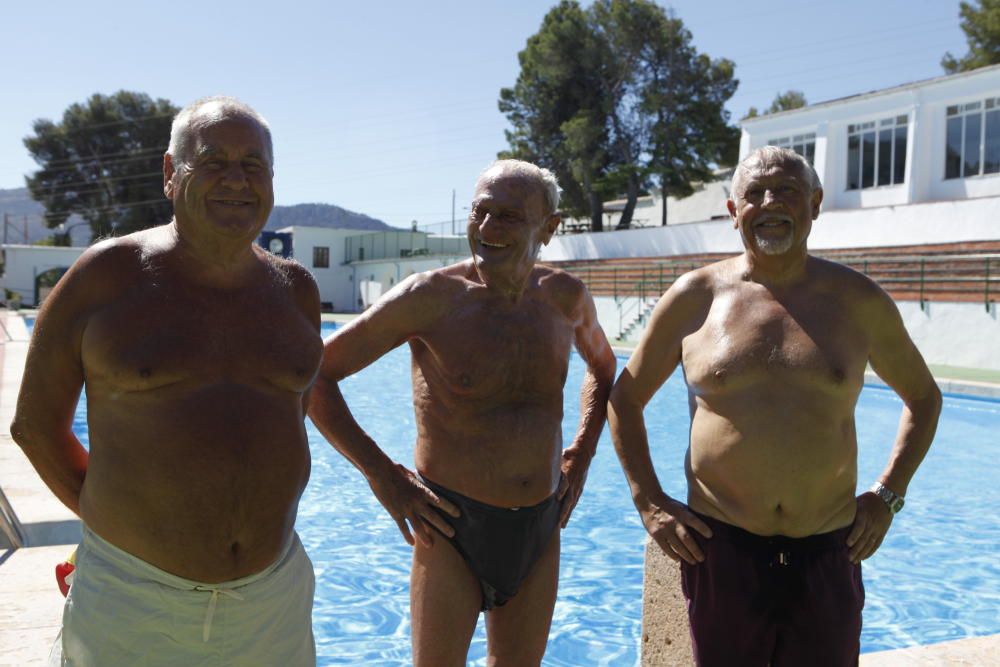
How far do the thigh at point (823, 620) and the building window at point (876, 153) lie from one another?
25149 mm

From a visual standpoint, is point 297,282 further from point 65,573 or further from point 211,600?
point 65,573

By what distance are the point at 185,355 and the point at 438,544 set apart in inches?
41.6

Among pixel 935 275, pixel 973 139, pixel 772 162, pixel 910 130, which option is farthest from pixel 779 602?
pixel 910 130

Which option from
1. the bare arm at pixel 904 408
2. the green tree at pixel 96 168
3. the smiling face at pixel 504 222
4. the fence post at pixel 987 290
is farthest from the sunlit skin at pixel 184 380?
the green tree at pixel 96 168

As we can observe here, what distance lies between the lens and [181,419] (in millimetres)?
2002

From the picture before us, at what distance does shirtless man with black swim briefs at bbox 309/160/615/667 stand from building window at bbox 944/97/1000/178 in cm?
2387

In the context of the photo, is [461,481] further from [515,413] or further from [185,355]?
[185,355]

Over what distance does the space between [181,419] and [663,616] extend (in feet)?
6.69

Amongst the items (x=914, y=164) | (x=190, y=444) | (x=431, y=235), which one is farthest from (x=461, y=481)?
(x=431, y=235)

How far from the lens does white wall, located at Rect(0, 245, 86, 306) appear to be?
133 ft

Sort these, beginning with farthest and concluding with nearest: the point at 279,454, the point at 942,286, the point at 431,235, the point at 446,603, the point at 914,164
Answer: the point at 431,235
the point at 914,164
the point at 942,286
the point at 446,603
the point at 279,454

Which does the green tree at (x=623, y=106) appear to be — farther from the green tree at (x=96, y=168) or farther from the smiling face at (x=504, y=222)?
the smiling face at (x=504, y=222)

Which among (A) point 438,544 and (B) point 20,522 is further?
(B) point 20,522

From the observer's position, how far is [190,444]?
2.01 meters
